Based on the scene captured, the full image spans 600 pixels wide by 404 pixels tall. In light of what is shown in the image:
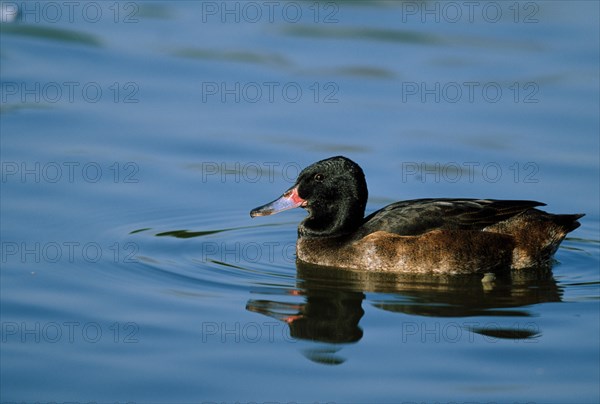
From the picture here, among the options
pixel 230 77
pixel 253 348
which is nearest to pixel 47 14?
pixel 230 77

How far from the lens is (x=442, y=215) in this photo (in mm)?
11945

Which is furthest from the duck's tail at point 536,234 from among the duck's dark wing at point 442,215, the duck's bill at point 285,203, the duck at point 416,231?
the duck's bill at point 285,203

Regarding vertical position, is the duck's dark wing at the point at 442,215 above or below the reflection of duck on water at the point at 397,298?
above

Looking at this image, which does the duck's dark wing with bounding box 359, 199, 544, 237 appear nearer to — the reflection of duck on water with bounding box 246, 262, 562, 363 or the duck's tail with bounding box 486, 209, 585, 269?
the duck's tail with bounding box 486, 209, 585, 269

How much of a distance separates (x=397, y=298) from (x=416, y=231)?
132 cm

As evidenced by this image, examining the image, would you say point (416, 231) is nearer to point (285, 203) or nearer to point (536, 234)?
point (536, 234)

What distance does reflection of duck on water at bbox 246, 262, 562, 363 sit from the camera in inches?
390

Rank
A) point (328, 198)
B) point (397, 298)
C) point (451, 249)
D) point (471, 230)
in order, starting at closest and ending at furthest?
point (397, 298) → point (451, 249) → point (471, 230) → point (328, 198)

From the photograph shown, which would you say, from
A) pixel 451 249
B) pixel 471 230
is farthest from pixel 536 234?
pixel 451 249

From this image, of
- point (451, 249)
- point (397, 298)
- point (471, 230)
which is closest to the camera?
point (397, 298)

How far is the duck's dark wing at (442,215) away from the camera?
11.9m

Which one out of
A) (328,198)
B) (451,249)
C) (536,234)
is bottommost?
(451,249)

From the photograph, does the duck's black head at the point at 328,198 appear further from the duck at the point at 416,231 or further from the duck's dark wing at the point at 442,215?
the duck's dark wing at the point at 442,215

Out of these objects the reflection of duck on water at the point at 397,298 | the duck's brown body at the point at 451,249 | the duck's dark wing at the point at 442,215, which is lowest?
the reflection of duck on water at the point at 397,298
